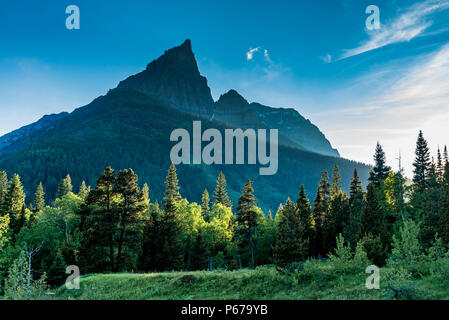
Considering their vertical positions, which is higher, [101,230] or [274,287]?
[101,230]

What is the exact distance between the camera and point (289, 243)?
71.5ft

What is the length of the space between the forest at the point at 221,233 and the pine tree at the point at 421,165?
0.19 metres

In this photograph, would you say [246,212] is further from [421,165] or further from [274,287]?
[421,165]

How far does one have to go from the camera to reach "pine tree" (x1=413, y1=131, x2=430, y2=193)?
57.1 meters

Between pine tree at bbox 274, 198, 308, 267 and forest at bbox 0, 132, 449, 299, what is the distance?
3.2 inches

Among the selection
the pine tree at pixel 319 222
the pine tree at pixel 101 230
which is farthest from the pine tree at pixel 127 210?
the pine tree at pixel 319 222

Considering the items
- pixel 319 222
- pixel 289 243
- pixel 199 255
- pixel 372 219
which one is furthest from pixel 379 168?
pixel 289 243

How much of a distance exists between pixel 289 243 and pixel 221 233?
3408cm

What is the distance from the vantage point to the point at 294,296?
1520cm

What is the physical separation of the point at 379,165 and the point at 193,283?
56.2 m

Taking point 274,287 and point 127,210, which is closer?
point 274,287

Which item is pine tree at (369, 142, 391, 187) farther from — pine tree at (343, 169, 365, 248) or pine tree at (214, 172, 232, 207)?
pine tree at (214, 172, 232, 207)
